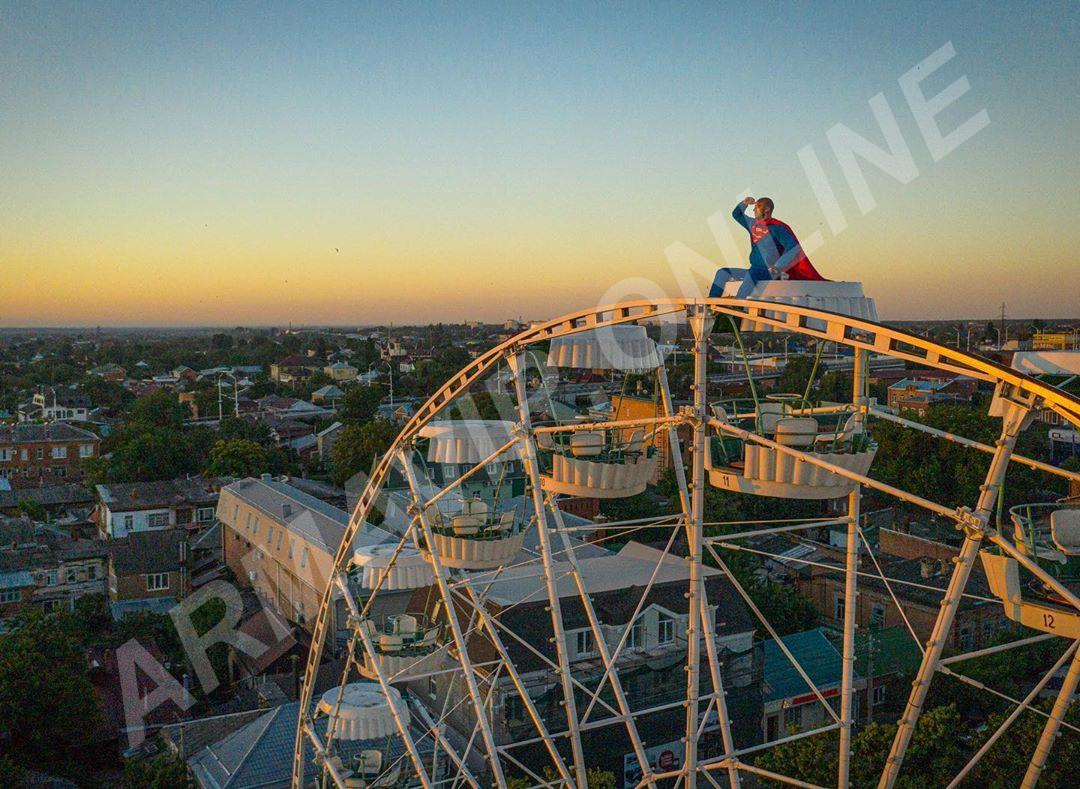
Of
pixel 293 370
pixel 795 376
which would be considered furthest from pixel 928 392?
pixel 293 370

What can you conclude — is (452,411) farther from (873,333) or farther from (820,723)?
(873,333)

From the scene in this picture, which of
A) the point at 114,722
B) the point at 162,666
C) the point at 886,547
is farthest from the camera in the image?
the point at 886,547

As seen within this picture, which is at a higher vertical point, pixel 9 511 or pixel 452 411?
pixel 452 411

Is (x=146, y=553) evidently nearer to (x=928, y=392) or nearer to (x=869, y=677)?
(x=869, y=677)

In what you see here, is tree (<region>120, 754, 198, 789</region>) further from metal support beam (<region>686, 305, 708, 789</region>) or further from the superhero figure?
the superhero figure

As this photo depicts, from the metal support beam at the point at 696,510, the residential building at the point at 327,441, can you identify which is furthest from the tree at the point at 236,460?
the metal support beam at the point at 696,510

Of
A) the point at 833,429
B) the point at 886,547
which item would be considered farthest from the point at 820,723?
the point at 833,429

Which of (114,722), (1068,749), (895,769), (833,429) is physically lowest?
(114,722)
